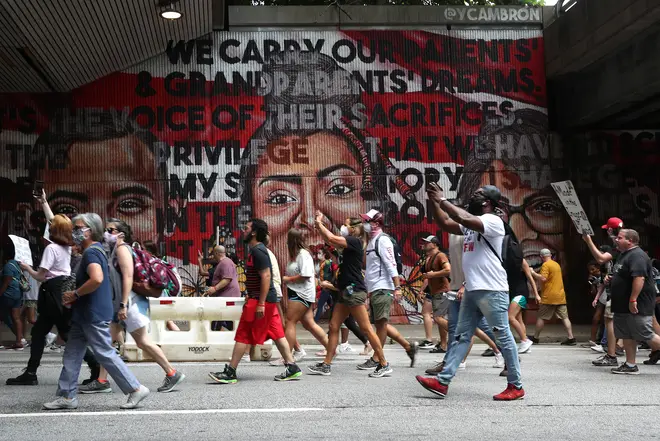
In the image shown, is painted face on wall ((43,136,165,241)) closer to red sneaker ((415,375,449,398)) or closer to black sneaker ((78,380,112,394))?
black sneaker ((78,380,112,394))

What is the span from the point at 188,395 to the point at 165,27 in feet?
40.8

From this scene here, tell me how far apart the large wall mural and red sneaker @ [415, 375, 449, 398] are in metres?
12.5

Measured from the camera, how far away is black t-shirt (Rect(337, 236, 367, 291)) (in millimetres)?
10875

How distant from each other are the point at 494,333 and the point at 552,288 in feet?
29.2

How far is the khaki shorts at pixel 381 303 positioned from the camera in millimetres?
11484

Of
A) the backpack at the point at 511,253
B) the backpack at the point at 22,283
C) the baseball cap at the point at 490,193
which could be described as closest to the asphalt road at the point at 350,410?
the backpack at the point at 511,253

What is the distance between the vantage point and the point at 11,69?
1917 centimetres

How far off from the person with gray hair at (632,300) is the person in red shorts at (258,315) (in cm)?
391

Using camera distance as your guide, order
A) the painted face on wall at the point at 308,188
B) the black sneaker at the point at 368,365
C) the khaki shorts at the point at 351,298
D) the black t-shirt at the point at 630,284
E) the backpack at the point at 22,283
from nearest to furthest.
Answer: the khaki shorts at the point at 351,298 < the black t-shirt at the point at 630,284 < the black sneaker at the point at 368,365 < the backpack at the point at 22,283 < the painted face on wall at the point at 308,188

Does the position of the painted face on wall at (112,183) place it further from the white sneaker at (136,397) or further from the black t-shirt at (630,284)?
the white sneaker at (136,397)

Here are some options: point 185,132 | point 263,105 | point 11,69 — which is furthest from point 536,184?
point 11,69

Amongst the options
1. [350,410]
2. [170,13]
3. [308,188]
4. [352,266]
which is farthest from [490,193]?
[308,188]

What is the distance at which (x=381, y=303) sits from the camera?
11.6 metres

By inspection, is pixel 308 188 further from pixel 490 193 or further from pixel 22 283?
pixel 490 193
